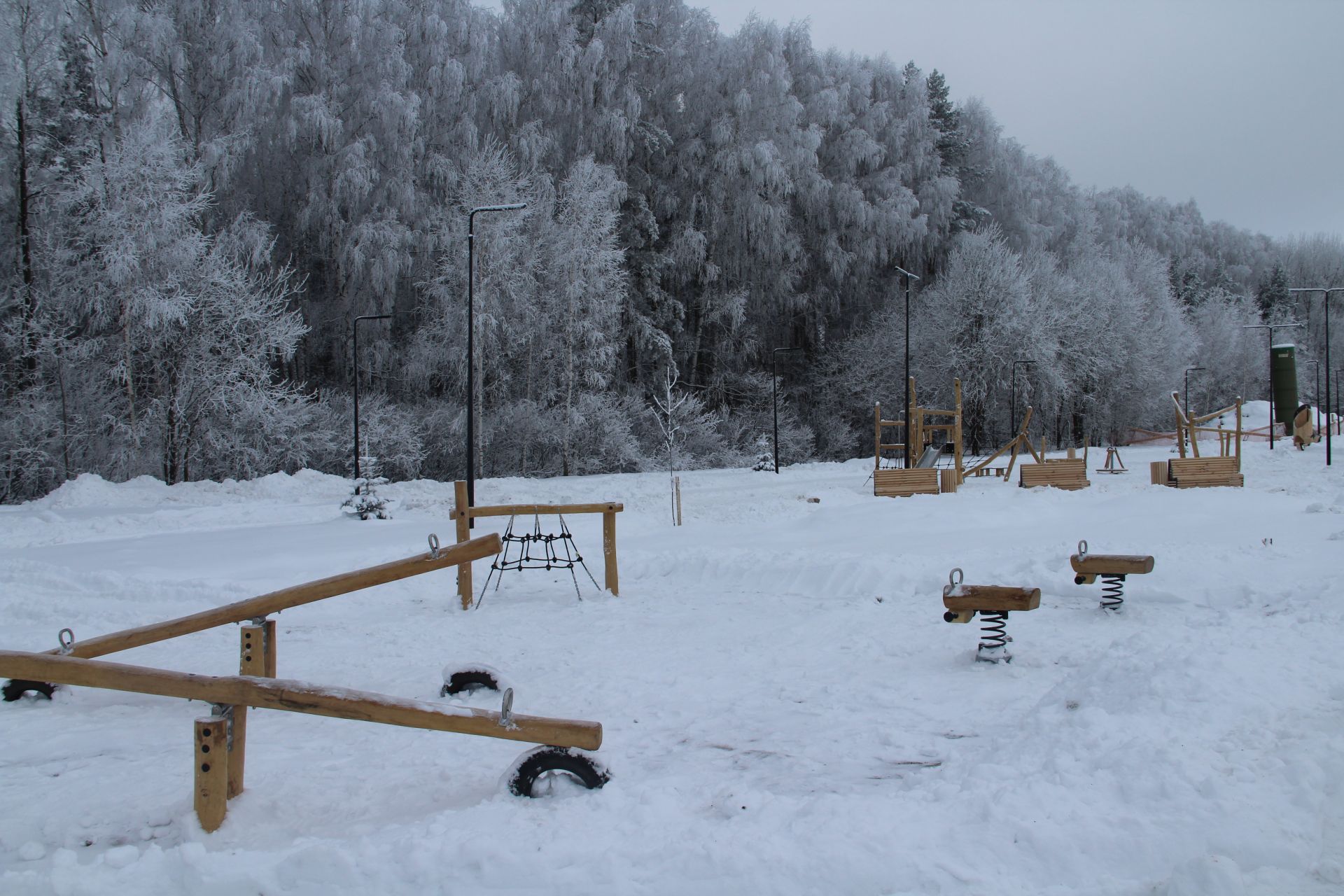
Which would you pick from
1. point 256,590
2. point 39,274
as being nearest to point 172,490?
point 39,274

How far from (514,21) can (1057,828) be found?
34507 millimetres

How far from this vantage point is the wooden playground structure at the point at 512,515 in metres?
8.45

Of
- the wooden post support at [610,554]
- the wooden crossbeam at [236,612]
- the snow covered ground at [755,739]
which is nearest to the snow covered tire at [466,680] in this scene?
the snow covered ground at [755,739]

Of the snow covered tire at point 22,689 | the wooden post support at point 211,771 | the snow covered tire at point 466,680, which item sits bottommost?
the snow covered tire at point 22,689

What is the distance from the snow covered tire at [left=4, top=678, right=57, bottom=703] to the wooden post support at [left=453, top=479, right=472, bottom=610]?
347 centimetres

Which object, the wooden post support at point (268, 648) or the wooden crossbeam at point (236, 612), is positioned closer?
the wooden post support at point (268, 648)

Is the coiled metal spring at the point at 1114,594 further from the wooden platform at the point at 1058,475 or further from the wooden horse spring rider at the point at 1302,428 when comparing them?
the wooden horse spring rider at the point at 1302,428

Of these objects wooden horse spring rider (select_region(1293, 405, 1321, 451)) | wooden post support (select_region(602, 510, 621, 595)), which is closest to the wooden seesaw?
wooden post support (select_region(602, 510, 621, 595))

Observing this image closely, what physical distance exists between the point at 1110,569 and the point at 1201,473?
15.0m

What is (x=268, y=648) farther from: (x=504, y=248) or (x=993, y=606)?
(x=504, y=248)

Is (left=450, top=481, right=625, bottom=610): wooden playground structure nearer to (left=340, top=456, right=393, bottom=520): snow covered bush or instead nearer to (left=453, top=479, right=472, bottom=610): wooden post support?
(left=453, top=479, right=472, bottom=610): wooden post support

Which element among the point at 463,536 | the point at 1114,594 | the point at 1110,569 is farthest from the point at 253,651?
the point at 1114,594

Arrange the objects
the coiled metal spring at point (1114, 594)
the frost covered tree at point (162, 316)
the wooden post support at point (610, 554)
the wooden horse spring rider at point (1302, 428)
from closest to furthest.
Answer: the coiled metal spring at point (1114, 594) → the wooden post support at point (610, 554) → the frost covered tree at point (162, 316) → the wooden horse spring rider at point (1302, 428)

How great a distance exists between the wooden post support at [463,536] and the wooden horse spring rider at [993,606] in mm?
4541
